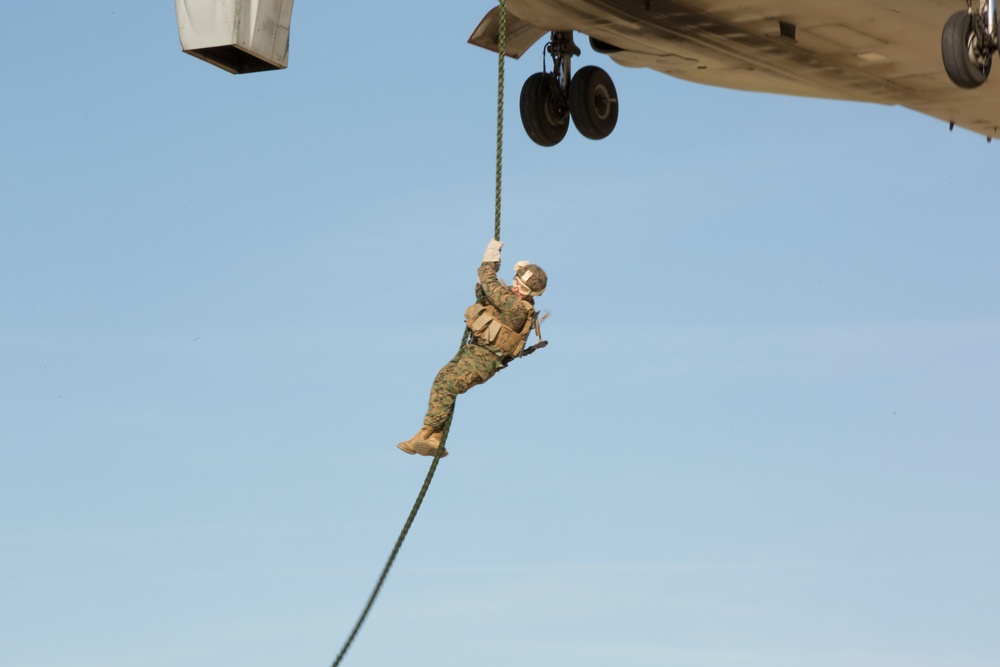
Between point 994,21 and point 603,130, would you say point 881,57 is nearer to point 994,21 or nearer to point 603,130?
point 994,21

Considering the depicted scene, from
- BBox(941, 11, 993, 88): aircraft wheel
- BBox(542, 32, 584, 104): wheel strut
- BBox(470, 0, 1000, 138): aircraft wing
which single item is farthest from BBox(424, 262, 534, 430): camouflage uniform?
BBox(542, 32, 584, 104): wheel strut

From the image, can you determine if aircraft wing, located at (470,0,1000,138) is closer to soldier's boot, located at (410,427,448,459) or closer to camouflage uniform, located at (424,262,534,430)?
camouflage uniform, located at (424,262,534,430)

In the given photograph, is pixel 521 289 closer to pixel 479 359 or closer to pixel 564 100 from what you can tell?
pixel 479 359

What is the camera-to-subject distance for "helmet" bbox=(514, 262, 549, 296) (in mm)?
11773

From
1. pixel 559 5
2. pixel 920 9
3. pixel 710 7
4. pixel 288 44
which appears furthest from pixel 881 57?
pixel 288 44

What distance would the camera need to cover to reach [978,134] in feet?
79.3

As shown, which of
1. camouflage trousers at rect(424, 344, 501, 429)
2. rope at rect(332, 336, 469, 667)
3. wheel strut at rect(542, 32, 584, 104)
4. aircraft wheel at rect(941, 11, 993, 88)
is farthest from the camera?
wheel strut at rect(542, 32, 584, 104)

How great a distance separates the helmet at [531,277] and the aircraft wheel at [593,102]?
31.3ft

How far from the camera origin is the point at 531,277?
11789mm

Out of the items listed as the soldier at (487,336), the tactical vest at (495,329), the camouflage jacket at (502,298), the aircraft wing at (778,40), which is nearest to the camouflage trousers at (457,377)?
the soldier at (487,336)

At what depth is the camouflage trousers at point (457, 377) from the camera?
11828 millimetres

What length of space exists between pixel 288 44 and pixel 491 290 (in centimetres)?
374

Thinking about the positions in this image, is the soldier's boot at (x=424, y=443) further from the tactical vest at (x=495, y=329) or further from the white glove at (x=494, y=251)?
the white glove at (x=494, y=251)

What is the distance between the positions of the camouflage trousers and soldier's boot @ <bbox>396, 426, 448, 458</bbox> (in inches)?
2.2
